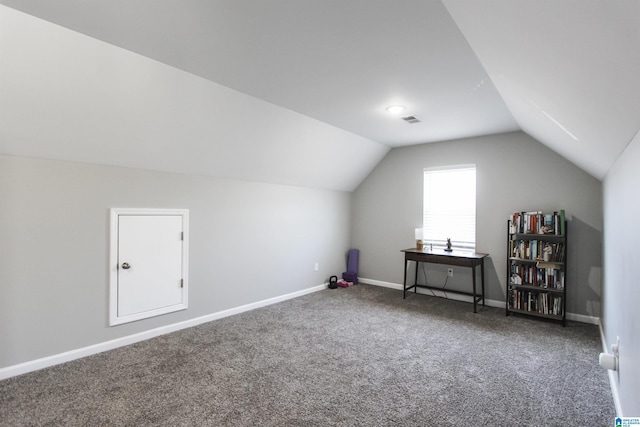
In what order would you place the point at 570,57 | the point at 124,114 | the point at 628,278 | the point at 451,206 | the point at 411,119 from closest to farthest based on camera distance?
the point at 570,57 → the point at 628,278 → the point at 124,114 → the point at 411,119 → the point at 451,206

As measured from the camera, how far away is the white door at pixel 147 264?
10.3 ft

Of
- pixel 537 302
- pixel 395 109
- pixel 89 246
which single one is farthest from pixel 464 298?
pixel 89 246

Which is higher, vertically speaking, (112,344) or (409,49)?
(409,49)

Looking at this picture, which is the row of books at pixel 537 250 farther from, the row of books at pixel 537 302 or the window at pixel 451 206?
the window at pixel 451 206

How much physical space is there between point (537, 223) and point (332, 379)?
3.17 metres

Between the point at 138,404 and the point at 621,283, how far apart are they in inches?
129

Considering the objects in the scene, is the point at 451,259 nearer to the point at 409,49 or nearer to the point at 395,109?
the point at 395,109

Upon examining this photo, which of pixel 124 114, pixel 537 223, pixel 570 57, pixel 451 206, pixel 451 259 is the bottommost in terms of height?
pixel 451 259

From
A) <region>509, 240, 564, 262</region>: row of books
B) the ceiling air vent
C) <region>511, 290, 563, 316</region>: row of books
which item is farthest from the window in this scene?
the ceiling air vent

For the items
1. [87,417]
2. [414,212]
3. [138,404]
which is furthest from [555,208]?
[87,417]

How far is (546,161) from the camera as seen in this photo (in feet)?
13.8

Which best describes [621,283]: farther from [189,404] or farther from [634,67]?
[189,404]

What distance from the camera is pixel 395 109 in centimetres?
356

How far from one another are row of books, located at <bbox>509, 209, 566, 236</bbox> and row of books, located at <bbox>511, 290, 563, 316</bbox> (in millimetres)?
769
